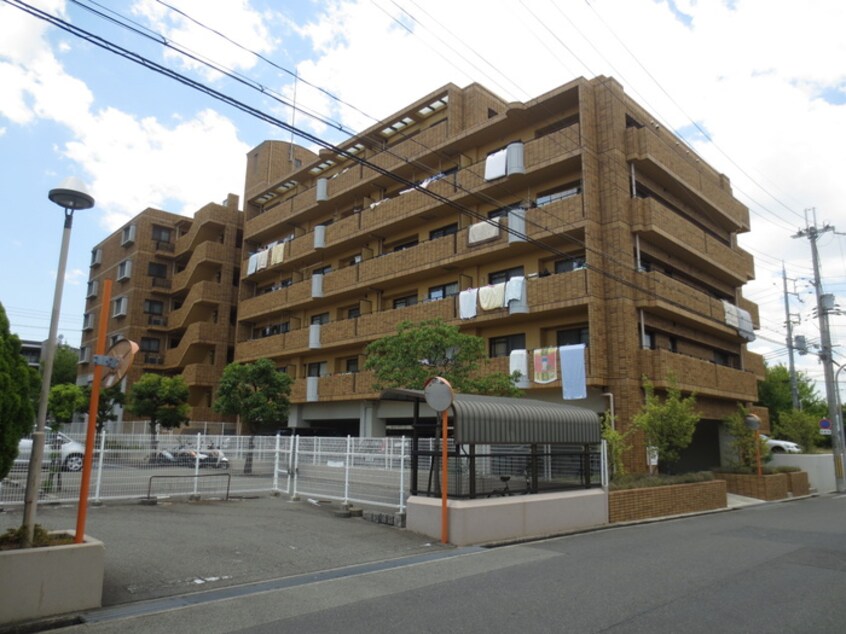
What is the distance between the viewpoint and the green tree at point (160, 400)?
28.0 m

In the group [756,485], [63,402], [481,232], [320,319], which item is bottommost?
[756,485]

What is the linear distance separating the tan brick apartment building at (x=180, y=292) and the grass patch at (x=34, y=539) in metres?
30.6

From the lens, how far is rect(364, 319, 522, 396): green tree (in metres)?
17.1

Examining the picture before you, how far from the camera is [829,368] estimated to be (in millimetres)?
28359

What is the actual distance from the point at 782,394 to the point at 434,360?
134 ft

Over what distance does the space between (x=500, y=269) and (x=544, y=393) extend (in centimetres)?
532

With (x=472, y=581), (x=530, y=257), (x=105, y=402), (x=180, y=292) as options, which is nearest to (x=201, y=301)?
(x=180, y=292)

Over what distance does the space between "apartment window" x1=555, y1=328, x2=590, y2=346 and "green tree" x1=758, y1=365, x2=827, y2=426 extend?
3028 cm

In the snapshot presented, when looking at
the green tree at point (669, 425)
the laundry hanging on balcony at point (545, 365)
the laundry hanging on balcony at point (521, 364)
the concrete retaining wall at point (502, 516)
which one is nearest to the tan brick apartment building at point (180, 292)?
the laundry hanging on balcony at point (521, 364)

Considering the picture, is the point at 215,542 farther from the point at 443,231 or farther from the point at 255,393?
the point at 443,231

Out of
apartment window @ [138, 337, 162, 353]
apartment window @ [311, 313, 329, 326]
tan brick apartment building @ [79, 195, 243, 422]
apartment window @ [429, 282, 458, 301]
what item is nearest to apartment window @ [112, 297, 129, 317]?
tan brick apartment building @ [79, 195, 243, 422]

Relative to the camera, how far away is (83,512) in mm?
6395

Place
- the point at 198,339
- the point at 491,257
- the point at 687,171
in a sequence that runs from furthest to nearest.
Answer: the point at 198,339
the point at 687,171
the point at 491,257

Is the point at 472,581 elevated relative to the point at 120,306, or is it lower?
lower
